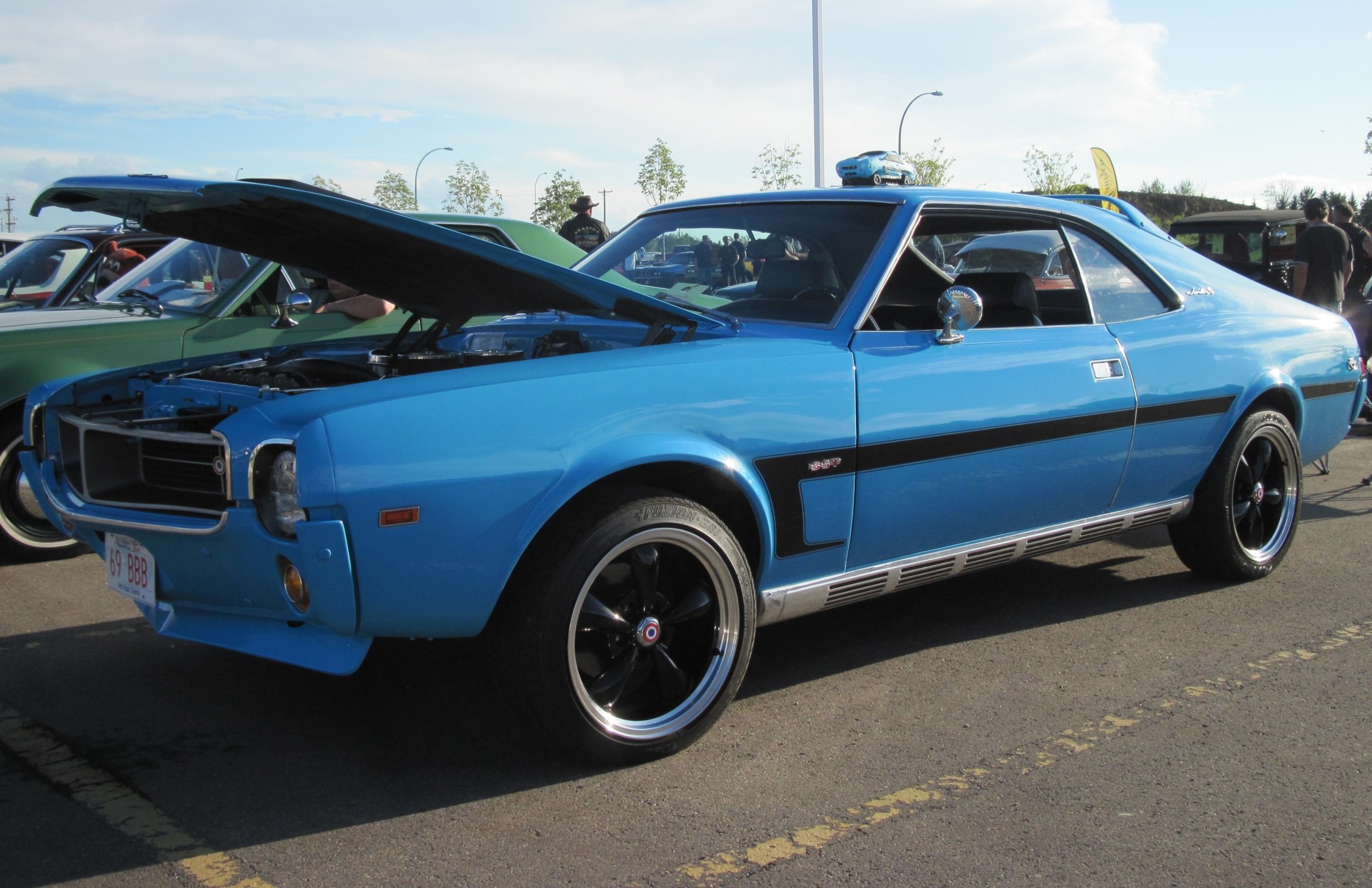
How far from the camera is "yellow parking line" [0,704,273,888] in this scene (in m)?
2.44

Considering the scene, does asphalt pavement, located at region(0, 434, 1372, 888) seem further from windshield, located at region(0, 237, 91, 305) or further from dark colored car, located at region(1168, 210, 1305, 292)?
dark colored car, located at region(1168, 210, 1305, 292)

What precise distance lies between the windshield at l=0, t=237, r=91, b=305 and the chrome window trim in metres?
6.76

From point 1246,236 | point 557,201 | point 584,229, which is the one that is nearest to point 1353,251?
point 1246,236

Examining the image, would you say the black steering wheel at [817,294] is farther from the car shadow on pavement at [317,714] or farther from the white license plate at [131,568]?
the white license plate at [131,568]

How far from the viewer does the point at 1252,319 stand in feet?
15.3

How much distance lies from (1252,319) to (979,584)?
154 cm

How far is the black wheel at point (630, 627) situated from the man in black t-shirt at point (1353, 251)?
8928mm

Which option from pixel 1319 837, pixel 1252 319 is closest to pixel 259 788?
pixel 1319 837

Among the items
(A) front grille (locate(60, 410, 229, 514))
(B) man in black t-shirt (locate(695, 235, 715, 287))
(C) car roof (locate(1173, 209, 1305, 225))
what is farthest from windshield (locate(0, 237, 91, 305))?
(C) car roof (locate(1173, 209, 1305, 225))

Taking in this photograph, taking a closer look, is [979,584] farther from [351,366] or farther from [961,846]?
[351,366]

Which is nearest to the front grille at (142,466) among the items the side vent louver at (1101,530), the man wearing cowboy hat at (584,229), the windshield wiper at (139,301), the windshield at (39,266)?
the windshield wiper at (139,301)

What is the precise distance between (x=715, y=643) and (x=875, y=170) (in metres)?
2.60

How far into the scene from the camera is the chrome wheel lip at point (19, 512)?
516cm

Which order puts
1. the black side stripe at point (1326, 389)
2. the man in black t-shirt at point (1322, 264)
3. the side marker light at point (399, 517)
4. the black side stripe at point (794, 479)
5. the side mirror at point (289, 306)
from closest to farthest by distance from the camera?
the side marker light at point (399, 517) < the black side stripe at point (794, 479) < the black side stripe at point (1326, 389) < the side mirror at point (289, 306) < the man in black t-shirt at point (1322, 264)
